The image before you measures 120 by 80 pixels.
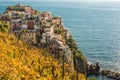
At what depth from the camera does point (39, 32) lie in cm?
7944

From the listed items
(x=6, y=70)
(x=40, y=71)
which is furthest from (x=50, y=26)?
(x=6, y=70)

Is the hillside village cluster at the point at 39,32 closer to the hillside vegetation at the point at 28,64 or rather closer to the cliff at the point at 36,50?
the cliff at the point at 36,50

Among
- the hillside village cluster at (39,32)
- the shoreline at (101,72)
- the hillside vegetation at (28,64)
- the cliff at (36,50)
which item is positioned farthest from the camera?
the shoreline at (101,72)

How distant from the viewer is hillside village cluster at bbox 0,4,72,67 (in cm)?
7119

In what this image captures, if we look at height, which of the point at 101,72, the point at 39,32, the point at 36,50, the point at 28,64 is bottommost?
the point at 101,72

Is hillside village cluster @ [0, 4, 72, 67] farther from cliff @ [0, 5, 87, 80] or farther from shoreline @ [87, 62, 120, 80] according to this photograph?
shoreline @ [87, 62, 120, 80]

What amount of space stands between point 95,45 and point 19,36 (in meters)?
46.9

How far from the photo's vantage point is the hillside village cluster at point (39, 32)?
71188 mm

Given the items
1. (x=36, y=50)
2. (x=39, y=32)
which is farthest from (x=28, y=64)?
(x=39, y=32)

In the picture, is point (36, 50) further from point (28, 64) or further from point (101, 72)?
point (101, 72)

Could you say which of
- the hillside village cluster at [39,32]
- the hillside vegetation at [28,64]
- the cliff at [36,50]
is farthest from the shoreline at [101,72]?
the hillside vegetation at [28,64]

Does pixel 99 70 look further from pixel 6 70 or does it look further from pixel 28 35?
pixel 6 70

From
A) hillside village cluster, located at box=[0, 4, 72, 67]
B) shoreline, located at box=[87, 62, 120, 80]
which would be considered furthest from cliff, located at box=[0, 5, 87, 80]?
shoreline, located at box=[87, 62, 120, 80]

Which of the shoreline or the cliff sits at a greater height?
the cliff
